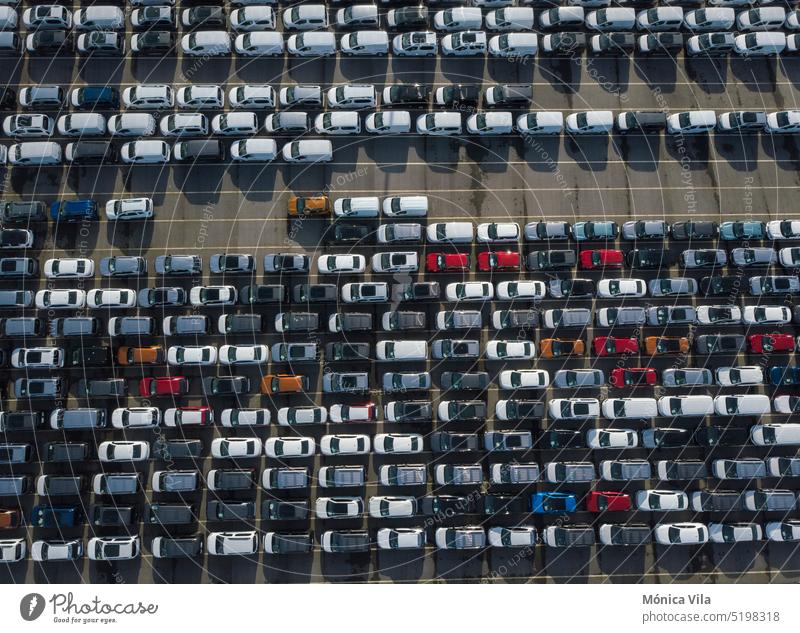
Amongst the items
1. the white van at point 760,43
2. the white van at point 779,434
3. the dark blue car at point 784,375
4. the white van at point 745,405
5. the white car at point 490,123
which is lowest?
the white van at point 779,434

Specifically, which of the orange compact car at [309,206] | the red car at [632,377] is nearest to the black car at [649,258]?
the red car at [632,377]

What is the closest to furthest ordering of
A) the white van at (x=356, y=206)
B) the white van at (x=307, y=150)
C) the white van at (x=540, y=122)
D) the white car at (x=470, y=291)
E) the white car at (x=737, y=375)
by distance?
the white car at (x=470, y=291) → the white car at (x=737, y=375) → the white van at (x=356, y=206) → the white van at (x=307, y=150) → the white van at (x=540, y=122)

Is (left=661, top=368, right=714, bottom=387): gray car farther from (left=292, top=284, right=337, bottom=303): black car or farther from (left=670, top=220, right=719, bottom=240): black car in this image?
(left=292, top=284, right=337, bottom=303): black car

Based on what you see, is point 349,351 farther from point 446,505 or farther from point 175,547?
point 175,547

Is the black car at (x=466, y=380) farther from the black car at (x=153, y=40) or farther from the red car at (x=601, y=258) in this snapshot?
the black car at (x=153, y=40)

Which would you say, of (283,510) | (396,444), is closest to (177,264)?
(283,510)

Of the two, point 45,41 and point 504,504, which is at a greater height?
point 45,41

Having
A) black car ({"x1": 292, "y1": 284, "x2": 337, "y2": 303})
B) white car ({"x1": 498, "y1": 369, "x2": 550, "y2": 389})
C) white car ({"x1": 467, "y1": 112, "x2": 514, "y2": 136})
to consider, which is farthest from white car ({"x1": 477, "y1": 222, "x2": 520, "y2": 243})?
black car ({"x1": 292, "y1": 284, "x2": 337, "y2": 303})
